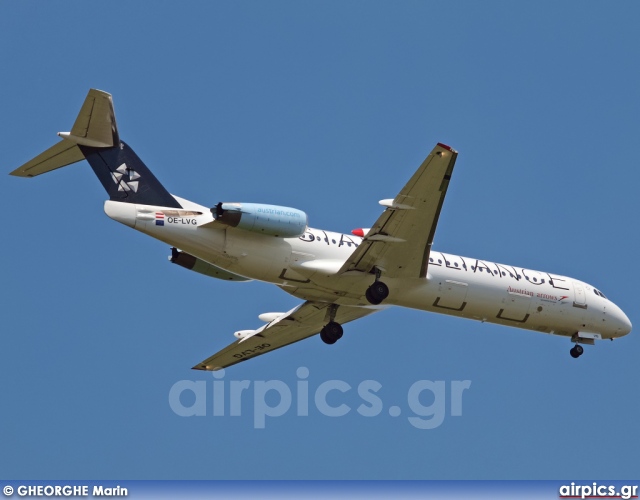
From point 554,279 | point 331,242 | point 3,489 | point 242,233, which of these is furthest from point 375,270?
point 3,489

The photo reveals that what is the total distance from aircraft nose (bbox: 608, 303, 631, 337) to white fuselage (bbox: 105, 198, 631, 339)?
0.01m

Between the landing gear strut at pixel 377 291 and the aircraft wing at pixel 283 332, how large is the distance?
308cm

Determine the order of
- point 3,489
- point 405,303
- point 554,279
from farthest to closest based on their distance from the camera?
point 554,279, point 405,303, point 3,489

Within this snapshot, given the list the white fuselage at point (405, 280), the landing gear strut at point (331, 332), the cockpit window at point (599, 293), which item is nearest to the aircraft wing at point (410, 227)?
the white fuselage at point (405, 280)

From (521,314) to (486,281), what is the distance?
1817 mm

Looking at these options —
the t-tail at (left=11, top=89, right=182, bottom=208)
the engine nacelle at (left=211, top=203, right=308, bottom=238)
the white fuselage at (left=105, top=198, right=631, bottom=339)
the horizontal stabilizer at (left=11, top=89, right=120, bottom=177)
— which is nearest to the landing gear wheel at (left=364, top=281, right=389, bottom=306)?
the white fuselage at (left=105, top=198, right=631, bottom=339)

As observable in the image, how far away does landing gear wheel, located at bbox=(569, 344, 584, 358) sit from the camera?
3888 cm

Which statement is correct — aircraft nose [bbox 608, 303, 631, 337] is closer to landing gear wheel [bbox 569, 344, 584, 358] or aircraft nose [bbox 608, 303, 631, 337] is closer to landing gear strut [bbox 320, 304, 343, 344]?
landing gear wheel [bbox 569, 344, 584, 358]

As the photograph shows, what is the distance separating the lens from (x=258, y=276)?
33938 mm

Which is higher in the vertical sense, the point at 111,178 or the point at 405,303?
the point at 111,178

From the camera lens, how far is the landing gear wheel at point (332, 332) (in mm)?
36938

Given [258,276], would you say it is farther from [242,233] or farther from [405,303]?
[405,303]

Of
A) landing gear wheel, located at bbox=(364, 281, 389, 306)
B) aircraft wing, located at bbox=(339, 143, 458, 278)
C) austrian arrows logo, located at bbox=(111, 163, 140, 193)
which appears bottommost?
landing gear wheel, located at bbox=(364, 281, 389, 306)

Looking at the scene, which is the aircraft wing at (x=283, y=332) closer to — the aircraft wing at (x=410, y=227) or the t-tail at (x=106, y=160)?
the aircraft wing at (x=410, y=227)
